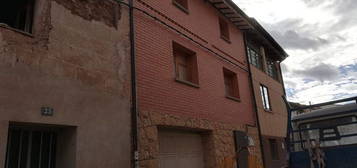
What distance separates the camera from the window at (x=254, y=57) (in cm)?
1466

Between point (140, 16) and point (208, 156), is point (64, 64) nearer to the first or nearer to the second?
point (140, 16)

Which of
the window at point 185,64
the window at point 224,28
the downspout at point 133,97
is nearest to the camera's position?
the downspout at point 133,97

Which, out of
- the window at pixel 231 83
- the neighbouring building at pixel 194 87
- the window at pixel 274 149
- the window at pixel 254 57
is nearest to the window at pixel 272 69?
the window at pixel 254 57

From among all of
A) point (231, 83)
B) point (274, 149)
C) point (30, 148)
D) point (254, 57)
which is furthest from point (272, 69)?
point (30, 148)

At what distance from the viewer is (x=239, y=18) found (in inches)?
516

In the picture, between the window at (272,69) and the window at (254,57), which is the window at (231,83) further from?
the window at (272,69)

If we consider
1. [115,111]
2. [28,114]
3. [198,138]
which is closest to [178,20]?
[198,138]

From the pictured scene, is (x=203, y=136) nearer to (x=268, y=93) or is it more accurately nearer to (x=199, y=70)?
(x=199, y=70)

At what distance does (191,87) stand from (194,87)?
167 millimetres

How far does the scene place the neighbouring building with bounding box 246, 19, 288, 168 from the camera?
536 inches

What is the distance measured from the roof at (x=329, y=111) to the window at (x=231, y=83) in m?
5.07

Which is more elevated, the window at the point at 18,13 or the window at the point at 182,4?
the window at the point at 182,4

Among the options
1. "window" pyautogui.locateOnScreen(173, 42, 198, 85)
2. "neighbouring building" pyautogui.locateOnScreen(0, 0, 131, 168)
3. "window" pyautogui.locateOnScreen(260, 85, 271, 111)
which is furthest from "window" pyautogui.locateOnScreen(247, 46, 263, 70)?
"neighbouring building" pyautogui.locateOnScreen(0, 0, 131, 168)

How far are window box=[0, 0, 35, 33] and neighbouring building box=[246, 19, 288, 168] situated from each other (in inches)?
402
